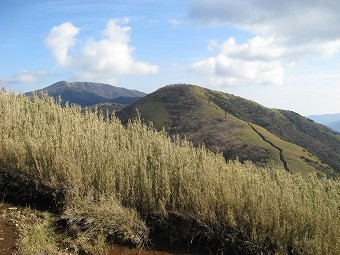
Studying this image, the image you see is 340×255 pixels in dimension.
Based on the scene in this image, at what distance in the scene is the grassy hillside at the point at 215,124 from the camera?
220ft

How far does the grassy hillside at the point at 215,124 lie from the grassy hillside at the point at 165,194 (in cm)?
3270

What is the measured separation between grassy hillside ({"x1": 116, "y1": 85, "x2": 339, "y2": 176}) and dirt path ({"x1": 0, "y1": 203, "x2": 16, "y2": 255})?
33718mm

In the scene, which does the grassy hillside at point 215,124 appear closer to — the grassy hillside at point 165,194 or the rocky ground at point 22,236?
the grassy hillside at point 165,194

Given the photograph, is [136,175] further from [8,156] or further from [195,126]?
[195,126]

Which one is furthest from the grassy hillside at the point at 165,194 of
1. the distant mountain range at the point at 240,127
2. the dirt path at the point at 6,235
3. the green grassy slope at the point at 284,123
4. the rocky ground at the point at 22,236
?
the green grassy slope at the point at 284,123

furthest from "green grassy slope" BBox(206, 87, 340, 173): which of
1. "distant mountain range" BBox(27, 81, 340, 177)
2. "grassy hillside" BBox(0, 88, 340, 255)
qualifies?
"grassy hillside" BBox(0, 88, 340, 255)

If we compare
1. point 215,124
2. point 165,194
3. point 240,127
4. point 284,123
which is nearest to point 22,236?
point 165,194

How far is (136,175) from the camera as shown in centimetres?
516

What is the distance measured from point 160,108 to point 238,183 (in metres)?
109

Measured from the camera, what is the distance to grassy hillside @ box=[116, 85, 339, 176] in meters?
66.9

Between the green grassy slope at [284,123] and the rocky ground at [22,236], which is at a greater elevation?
the green grassy slope at [284,123]

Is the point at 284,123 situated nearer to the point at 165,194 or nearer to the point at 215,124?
the point at 215,124

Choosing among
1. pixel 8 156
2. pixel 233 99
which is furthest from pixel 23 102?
pixel 233 99

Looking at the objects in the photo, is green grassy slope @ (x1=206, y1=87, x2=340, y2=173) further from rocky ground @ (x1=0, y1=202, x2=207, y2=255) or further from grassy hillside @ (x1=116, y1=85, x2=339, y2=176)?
rocky ground @ (x1=0, y1=202, x2=207, y2=255)
